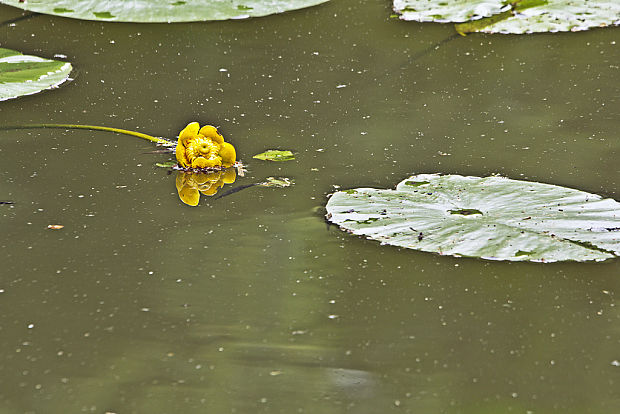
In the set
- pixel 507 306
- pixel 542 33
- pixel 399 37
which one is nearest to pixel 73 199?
pixel 507 306

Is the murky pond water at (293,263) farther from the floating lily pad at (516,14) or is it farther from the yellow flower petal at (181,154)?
the floating lily pad at (516,14)

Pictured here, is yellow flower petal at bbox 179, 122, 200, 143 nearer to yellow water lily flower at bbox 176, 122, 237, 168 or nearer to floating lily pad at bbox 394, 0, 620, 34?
yellow water lily flower at bbox 176, 122, 237, 168

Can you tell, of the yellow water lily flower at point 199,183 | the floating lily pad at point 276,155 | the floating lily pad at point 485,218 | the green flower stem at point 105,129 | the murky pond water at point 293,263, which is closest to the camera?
the murky pond water at point 293,263

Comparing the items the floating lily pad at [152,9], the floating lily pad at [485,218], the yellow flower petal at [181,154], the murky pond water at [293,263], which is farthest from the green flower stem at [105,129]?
the floating lily pad at [152,9]

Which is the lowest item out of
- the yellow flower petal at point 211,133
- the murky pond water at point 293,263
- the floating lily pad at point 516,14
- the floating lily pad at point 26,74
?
the murky pond water at point 293,263

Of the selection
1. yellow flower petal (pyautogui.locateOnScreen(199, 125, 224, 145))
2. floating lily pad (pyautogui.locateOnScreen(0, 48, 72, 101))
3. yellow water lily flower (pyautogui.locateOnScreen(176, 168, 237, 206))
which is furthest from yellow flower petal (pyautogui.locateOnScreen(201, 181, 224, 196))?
floating lily pad (pyautogui.locateOnScreen(0, 48, 72, 101))

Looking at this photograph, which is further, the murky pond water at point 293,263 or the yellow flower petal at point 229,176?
the yellow flower petal at point 229,176

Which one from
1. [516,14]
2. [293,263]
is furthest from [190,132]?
[516,14]

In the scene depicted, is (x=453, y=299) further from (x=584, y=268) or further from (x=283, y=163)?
(x=283, y=163)
